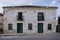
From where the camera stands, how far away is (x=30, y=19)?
731 cm

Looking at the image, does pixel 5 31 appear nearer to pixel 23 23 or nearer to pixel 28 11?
pixel 23 23

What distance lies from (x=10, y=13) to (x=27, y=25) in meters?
0.94

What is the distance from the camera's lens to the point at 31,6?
7.01 meters

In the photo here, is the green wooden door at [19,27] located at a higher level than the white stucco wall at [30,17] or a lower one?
lower

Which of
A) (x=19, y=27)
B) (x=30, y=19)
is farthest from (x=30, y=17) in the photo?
(x=19, y=27)

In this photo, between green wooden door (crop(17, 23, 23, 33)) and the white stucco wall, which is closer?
the white stucco wall

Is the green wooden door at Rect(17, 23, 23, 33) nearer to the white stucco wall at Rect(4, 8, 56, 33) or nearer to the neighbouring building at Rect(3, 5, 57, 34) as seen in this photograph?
the neighbouring building at Rect(3, 5, 57, 34)

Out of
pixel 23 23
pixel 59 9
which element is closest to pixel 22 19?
pixel 23 23

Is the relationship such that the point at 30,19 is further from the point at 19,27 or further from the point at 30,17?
the point at 19,27

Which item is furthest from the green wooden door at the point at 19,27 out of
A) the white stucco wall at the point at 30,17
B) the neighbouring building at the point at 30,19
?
the white stucco wall at the point at 30,17

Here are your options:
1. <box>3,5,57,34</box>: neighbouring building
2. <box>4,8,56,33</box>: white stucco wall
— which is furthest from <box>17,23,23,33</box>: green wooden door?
<box>4,8,56,33</box>: white stucco wall

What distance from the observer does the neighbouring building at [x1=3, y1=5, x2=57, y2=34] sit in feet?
23.6

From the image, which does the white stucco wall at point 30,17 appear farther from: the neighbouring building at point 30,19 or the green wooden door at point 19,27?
the green wooden door at point 19,27

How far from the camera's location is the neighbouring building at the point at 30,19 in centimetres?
719
